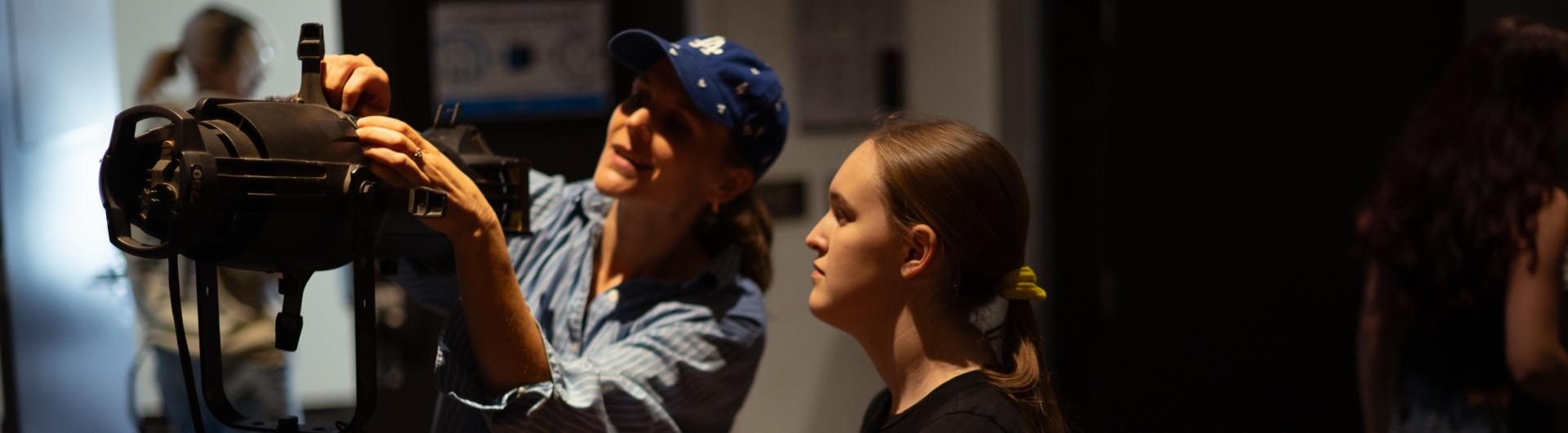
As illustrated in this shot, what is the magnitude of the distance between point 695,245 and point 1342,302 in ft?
3.73

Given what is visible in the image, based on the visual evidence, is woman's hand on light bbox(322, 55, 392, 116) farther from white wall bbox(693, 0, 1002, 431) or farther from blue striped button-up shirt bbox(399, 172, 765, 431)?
white wall bbox(693, 0, 1002, 431)

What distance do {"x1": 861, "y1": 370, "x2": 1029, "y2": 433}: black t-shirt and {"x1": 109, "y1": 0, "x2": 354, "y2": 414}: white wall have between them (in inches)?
69.0

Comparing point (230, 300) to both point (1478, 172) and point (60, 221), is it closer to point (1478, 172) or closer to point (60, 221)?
point (60, 221)

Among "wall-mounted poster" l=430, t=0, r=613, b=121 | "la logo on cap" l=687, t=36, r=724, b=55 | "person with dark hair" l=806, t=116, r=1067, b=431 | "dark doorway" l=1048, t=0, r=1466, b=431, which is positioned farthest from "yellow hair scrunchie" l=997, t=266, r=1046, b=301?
"wall-mounted poster" l=430, t=0, r=613, b=121

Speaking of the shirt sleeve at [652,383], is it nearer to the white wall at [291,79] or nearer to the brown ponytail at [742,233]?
the brown ponytail at [742,233]

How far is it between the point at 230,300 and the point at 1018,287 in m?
1.96

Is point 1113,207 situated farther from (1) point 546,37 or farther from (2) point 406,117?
(2) point 406,117

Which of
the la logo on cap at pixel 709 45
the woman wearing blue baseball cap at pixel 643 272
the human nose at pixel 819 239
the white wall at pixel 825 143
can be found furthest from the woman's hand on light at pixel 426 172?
the white wall at pixel 825 143

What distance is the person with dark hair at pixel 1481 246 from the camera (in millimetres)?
1791

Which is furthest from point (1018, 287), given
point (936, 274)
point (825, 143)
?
point (825, 143)

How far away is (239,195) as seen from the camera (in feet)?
3.36

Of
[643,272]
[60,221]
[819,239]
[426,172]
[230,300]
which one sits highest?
[426,172]

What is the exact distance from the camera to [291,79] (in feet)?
9.11

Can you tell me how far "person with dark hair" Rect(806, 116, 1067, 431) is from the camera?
1294 millimetres
